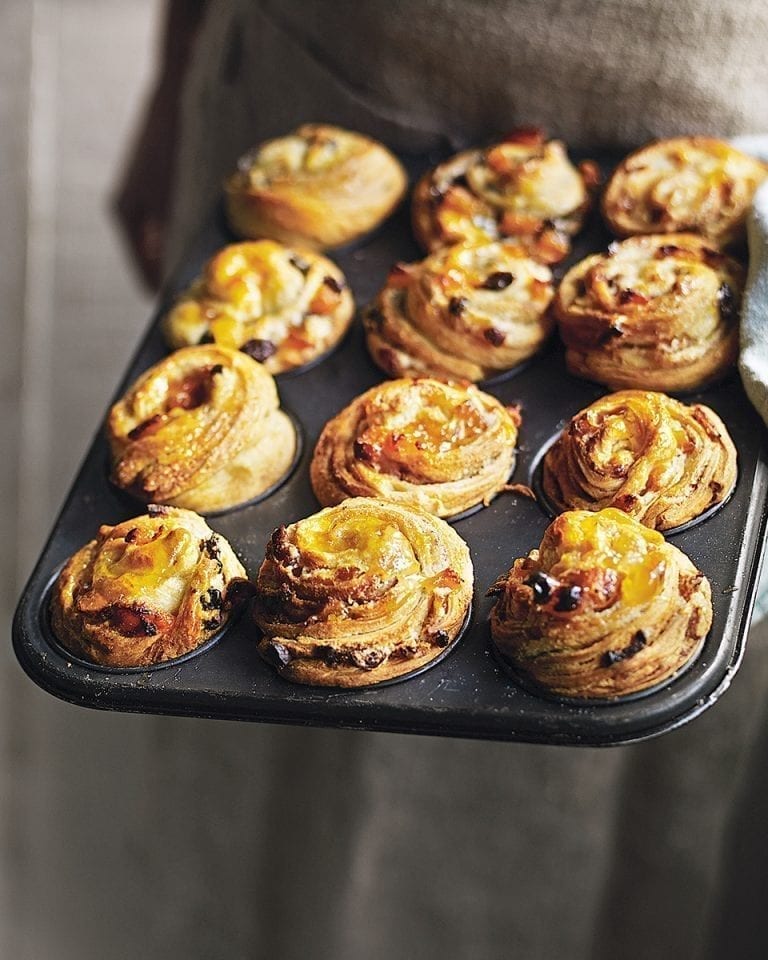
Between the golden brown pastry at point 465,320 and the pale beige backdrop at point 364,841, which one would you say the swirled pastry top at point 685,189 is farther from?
the pale beige backdrop at point 364,841

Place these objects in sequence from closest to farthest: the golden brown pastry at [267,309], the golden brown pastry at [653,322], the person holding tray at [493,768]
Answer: the golden brown pastry at [653,322] < the golden brown pastry at [267,309] < the person holding tray at [493,768]

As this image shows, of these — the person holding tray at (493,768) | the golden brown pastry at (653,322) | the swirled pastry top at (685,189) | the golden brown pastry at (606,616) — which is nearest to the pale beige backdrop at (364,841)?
the person holding tray at (493,768)

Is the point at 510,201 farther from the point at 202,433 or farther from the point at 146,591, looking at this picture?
the point at 146,591

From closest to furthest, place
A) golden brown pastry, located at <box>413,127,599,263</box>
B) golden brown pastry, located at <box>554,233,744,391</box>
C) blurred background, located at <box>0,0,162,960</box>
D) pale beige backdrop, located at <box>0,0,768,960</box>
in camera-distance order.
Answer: golden brown pastry, located at <box>554,233,744,391</box> < golden brown pastry, located at <box>413,127,599,263</box> < pale beige backdrop, located at <box>0,0,768,960</box> < blurred background, located at <box>0,0,162,960</box>

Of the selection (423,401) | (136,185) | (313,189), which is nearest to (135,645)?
(423,401)

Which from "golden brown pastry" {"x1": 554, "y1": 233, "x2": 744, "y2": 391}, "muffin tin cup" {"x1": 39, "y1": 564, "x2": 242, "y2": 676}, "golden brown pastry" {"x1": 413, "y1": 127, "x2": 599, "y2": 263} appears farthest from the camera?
"golden brown pastry" {"x1": 413, "y1": 127, "x2": 599, "y2": 263}

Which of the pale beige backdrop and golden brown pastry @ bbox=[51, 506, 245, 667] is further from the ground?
golden brown pastry @ bbox=[51, 506, 245, 667]

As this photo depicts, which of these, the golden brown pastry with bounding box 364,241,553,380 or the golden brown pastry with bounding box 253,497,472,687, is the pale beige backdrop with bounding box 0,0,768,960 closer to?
the golden brown pastry with bounding box 364,241,553,380

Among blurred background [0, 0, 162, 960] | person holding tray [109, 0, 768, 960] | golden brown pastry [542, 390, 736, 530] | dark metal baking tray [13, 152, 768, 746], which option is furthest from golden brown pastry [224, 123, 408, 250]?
blurred background [0, 0, 162, 960]
